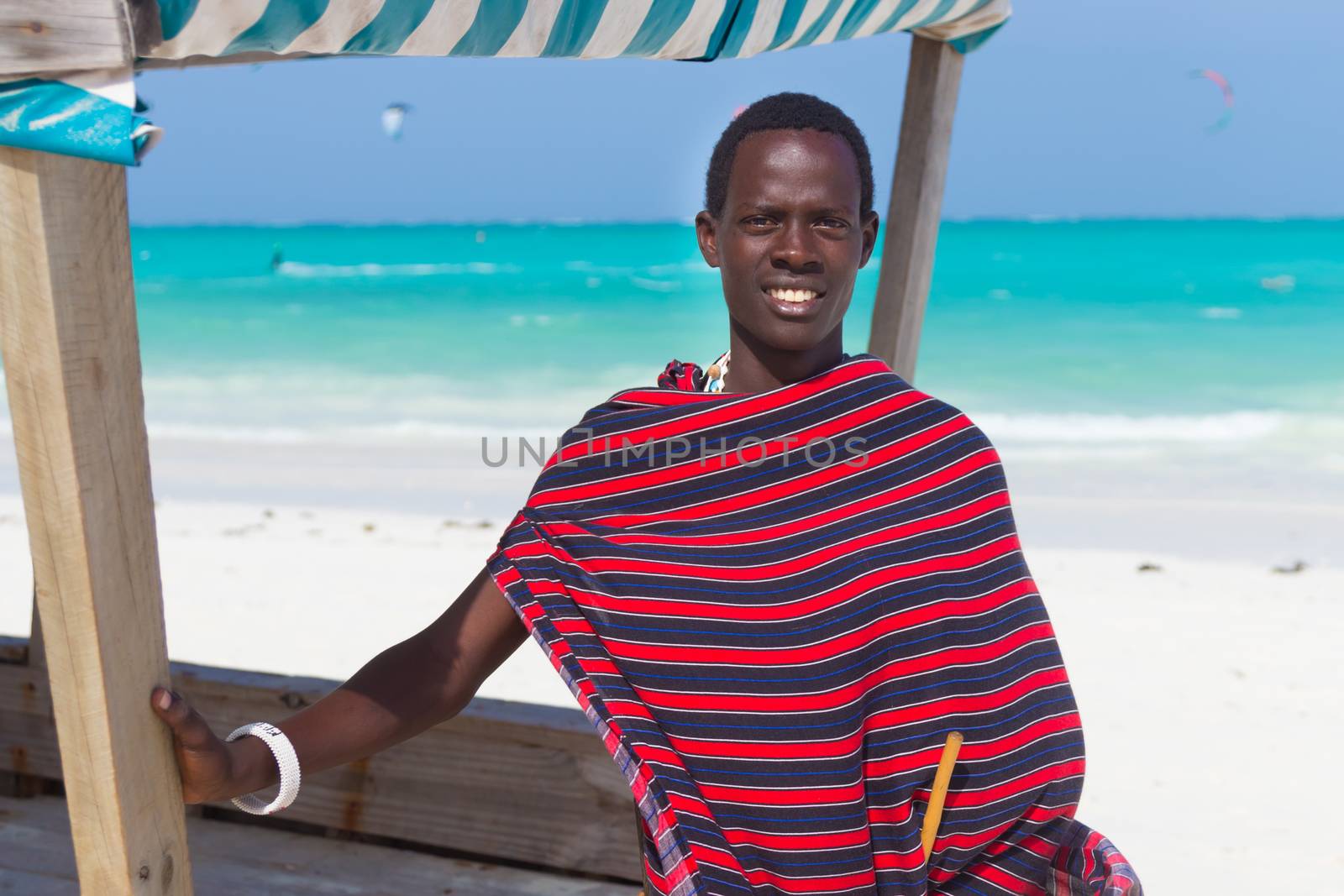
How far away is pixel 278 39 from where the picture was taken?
1265 mm

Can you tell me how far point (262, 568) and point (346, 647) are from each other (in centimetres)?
161

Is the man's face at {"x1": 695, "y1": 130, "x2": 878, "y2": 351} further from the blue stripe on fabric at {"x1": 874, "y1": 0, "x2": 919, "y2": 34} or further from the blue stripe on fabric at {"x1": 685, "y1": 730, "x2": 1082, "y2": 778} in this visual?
the blue stripe on fabric at {"x1": 874, "y1": 0, "x2": 919, "y2": 34}

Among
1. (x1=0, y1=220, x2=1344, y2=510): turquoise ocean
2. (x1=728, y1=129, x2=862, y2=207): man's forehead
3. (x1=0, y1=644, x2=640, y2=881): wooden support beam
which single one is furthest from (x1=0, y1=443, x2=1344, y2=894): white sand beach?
(x1=728, y1=129, x2=862, y2=207): man's forehead

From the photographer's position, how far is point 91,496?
4.32 ft

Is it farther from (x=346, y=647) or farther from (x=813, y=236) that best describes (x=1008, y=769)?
(x=346, y=647)

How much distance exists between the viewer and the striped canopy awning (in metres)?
1.17

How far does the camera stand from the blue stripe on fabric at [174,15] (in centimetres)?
115

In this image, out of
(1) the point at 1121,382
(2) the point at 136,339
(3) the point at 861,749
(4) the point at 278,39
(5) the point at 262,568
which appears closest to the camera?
(4) the point at 278,39

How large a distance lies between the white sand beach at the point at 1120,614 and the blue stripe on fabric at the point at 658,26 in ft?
10.2

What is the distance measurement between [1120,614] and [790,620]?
5.49 meters

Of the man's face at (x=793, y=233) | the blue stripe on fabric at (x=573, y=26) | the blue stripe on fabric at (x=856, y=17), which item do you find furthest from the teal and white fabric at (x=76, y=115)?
the blue stripe on fabric at (x=856, y=17)

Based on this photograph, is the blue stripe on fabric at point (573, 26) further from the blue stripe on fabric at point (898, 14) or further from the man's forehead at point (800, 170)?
the blue stripe on fabric at point (898, 14)

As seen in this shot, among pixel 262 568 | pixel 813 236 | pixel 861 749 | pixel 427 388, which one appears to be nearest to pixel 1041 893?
pixel 861 749

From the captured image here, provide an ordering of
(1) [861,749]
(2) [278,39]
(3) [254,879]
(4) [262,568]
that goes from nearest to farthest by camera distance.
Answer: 1. (2) [278,39]
2. (1) [861,749]
3. (3) [254,879]
4. (4) [262,568]
